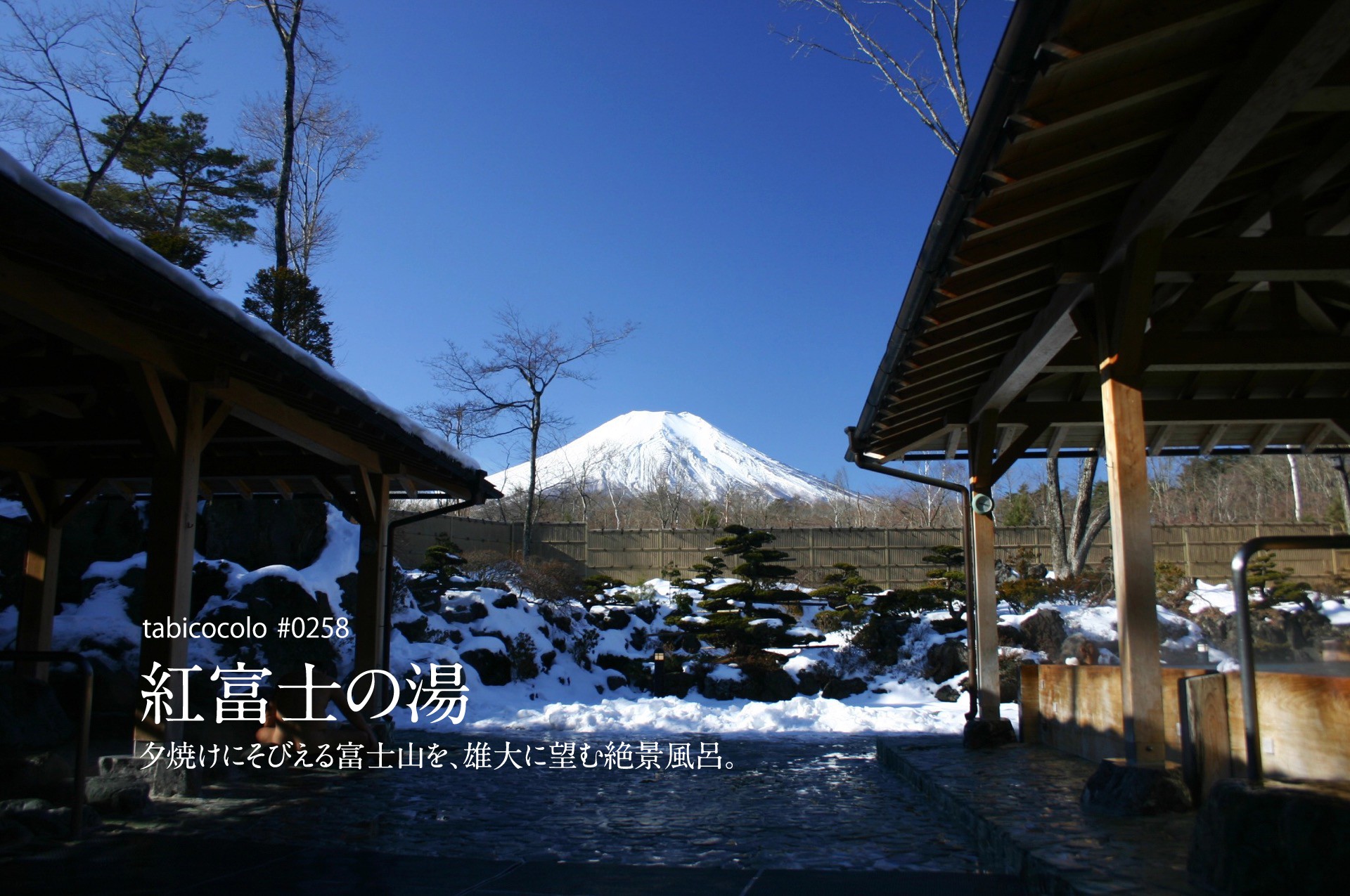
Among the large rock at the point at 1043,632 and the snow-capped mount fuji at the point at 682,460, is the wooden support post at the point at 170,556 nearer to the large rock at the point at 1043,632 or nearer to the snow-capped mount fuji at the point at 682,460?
the large rock at the point at 1043,632

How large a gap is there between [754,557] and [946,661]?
4.46m

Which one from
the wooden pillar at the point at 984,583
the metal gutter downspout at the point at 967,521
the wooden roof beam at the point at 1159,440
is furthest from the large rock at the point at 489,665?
the wooden roof beam at the point at 1159,440

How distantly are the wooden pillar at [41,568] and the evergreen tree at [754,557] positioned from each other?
12.1 metres

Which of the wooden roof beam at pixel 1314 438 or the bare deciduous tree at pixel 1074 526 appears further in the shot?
the bare deciduous tree at pixel 1074 526

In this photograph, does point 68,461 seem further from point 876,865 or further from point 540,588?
point 540,588

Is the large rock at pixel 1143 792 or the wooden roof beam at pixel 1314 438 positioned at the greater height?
the wooden roof beam at pixel 1314 438

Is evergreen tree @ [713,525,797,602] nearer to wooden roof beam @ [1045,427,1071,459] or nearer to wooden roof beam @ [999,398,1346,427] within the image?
wooden roof beam @ [1045,427,1071,459]

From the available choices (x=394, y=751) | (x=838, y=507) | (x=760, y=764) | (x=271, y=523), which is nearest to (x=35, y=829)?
(x=394, y=751)

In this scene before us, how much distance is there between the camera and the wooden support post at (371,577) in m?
8.74

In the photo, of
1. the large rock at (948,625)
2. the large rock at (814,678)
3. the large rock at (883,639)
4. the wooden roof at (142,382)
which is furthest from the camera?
the large rock at (948,625)

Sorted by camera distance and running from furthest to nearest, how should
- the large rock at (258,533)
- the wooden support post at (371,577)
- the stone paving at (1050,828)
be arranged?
1. the large rock at (258,533)
2. the wooden support post at (371,577)
3. the stone paving at (1050,828)

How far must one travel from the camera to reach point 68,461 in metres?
8.63

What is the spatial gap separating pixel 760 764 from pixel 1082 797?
3915mm

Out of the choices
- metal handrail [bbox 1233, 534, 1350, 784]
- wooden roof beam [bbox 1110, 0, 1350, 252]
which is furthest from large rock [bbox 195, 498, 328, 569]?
metal handrail [bbox 1233, 534, 1350, 784]
